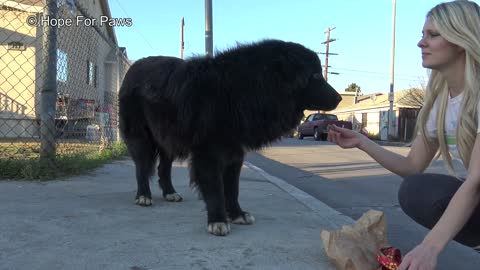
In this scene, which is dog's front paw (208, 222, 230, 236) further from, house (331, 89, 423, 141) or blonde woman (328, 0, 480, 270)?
house (331, 89, 423, 141)

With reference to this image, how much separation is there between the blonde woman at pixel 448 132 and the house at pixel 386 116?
26627mm

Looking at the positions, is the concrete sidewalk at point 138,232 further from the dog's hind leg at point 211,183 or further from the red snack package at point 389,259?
the red snack package at point 389,259

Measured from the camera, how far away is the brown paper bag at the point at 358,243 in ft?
7.67

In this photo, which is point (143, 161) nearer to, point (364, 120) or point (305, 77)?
point (305, 77)

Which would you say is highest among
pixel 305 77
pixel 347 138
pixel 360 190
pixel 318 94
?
pixel 305 77

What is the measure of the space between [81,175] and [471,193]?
4.55 m

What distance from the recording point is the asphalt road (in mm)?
3440

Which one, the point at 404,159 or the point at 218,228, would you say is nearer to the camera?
the point at 404,159

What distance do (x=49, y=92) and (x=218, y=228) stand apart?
123 inches

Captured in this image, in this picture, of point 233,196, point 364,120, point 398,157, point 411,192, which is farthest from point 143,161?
point 364,120

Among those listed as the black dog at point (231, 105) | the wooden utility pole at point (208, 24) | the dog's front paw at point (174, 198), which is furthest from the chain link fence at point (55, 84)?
the black dog at point (231, 105)

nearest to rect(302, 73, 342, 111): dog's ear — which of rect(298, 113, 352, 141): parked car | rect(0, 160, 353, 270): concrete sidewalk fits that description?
rect(0, 160, 353, 270): concrete sidewalk

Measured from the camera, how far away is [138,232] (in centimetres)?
306

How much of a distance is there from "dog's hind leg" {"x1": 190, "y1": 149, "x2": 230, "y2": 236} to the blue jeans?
1.20 metres
